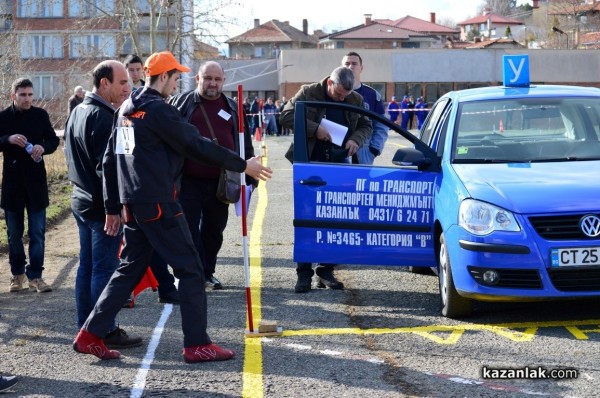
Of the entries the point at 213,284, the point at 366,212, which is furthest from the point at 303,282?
the point at 366,212

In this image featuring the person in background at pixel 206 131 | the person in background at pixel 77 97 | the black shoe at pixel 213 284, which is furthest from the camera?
the person in background at pixel 77 97

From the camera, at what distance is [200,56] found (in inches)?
1264

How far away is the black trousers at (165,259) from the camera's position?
6.49 meters

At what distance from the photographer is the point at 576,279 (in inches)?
278

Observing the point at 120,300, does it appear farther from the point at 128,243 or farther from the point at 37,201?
the point at 37,201

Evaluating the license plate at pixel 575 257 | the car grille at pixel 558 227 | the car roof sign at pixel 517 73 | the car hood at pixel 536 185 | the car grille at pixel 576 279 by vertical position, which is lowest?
the car grille at pixel 576 279

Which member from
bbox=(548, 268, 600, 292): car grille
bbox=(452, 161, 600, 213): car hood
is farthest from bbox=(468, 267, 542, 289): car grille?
bbox=(452, 161, 600, 213): car hood

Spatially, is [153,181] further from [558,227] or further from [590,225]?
[590,225]

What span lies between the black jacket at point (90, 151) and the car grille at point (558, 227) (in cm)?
298

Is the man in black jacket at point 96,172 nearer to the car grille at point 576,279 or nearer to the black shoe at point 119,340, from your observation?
the black shoe at point 119,340

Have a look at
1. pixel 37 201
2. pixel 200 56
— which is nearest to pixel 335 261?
pixel 37 201

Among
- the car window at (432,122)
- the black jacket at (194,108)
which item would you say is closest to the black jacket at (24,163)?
the black jacket at (194,108)

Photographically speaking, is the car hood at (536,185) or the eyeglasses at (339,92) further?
the eyeglasses at (339,92)

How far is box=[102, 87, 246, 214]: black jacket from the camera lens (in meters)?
6.42
